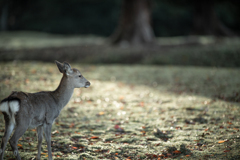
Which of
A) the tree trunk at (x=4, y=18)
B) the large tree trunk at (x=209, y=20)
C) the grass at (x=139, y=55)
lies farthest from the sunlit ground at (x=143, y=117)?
the tree trunk at (x=4, y=18)

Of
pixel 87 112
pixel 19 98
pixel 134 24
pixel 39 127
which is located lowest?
pixel 87 112

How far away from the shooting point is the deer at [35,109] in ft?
12.2

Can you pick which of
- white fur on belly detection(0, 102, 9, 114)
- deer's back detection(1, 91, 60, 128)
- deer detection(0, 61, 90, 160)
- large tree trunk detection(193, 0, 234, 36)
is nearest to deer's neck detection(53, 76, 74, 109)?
deer detection(0, 61, 90, 160)

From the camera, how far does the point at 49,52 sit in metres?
17.2

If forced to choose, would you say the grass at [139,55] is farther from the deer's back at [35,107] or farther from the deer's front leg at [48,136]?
the deer's front leg at [48,136]

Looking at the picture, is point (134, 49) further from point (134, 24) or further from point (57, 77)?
point (57, 77)

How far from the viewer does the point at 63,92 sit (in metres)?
4.59

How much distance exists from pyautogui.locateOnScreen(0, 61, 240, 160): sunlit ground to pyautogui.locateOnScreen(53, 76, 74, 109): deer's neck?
2.80ft

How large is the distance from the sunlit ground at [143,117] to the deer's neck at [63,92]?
0.85m

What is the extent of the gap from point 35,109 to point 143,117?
10.6ft

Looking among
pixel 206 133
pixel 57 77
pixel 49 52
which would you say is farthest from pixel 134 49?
pixel 206 133

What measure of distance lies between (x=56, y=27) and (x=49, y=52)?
13007mm

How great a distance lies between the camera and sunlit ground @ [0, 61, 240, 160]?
4.60 m

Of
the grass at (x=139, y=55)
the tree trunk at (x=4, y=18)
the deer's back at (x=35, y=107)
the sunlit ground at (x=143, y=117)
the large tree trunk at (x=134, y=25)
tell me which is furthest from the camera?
the tree trunk at (x=4, y=18)
